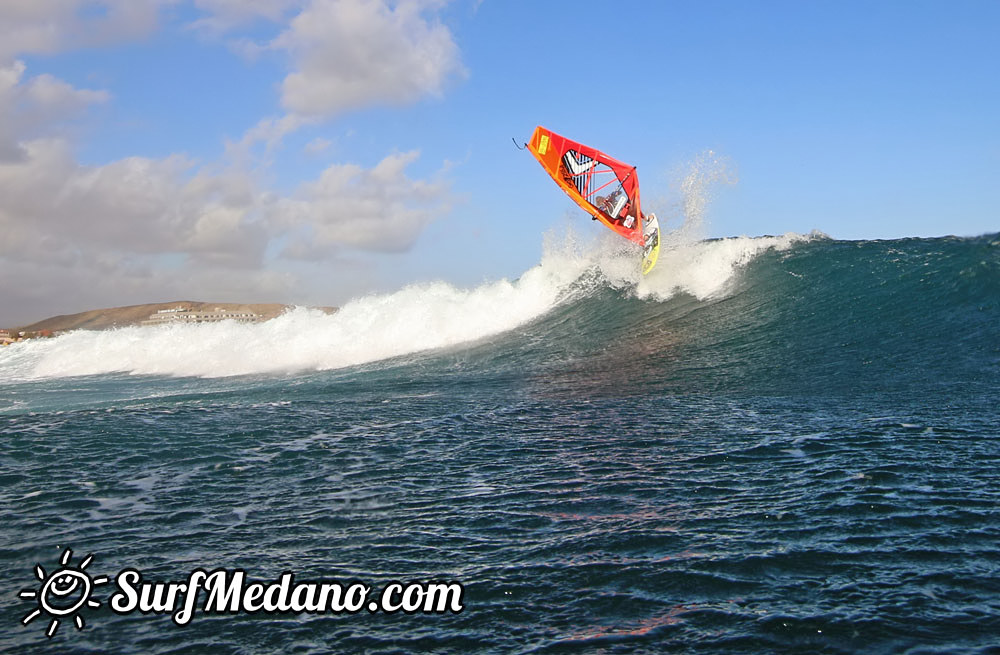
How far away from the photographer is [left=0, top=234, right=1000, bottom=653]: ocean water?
12.9ft

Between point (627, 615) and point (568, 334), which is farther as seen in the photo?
point (568, 334)

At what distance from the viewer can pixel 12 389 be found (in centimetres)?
1792

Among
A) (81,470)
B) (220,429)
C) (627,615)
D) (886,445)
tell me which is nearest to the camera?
(627,615)

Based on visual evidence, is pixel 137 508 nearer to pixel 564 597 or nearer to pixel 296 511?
pixel 296 511

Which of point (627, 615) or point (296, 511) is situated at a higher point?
point (296, 511)

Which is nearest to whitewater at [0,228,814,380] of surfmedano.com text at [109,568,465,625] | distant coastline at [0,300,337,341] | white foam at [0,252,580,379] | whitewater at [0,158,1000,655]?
white foam at [0,252,580,379]

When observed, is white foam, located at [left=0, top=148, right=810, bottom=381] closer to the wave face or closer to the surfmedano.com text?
the wave face

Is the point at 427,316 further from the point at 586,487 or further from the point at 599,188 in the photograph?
the point at 586,487

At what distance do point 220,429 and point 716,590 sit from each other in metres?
7.31

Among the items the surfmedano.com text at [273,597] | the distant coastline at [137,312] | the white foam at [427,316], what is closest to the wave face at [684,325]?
the white foam at [427,316]

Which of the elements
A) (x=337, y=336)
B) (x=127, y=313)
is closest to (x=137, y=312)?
(x=127, y=313)

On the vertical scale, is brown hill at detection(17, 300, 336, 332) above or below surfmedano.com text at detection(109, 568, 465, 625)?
above

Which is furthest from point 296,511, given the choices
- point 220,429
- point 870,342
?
point 870,342

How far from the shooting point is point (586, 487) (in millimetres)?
6324
